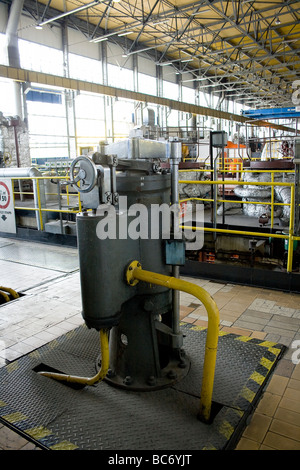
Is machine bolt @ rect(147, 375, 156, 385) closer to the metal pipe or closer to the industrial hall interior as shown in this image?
the industrial hall interior

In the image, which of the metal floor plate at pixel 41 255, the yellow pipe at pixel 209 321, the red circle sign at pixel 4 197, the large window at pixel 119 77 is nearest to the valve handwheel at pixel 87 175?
the yellow pipe at pixel 209 321

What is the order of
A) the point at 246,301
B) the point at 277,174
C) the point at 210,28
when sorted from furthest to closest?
the point at 210,28 → the point at 277,174 → the point at 246,301

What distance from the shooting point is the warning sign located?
8.41 meters

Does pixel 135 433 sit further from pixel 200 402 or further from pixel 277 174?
pixel 277 174

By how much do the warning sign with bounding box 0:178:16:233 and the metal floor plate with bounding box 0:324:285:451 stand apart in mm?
5821

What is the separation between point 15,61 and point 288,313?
1620cm

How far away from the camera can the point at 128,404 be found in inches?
98.0

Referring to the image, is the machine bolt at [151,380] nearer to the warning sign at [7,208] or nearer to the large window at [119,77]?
the warning sign at [7,208]

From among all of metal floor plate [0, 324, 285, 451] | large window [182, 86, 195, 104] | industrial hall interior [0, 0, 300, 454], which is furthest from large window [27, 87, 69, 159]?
metal floor plate [0, 324, 285, 451]

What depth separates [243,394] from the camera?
8.41 ft

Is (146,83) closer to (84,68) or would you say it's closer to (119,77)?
(119,77)

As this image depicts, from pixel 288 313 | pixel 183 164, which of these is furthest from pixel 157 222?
pixel 183 164

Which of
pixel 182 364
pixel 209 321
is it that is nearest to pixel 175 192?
pixel 209 321

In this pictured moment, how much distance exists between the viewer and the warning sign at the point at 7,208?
8.41m
